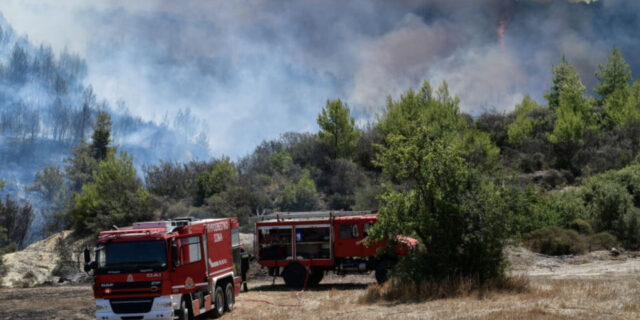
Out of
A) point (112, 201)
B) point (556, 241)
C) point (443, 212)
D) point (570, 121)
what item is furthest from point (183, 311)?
point (570, 121)

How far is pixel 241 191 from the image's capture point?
6056 cm

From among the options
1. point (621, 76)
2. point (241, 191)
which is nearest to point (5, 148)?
point (241, 191)

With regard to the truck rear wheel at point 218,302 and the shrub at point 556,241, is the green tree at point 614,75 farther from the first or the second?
the truck rear wheel at point 218,302

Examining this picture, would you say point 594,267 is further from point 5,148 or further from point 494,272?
point 5,148

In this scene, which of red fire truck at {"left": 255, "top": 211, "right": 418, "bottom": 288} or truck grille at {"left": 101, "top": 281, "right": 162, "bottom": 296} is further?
red fire truck at {"left": 255, "top": 211, "right": 418, "bottom": 288}

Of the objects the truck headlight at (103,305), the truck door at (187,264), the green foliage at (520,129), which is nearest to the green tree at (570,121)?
the green foliage at (520,129)

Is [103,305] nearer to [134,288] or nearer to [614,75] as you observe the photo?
[134,288]

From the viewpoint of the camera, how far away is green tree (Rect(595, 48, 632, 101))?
80125 mm

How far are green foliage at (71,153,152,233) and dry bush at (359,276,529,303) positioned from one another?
3846cm

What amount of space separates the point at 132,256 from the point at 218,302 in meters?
4.14

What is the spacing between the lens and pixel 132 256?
1903cm

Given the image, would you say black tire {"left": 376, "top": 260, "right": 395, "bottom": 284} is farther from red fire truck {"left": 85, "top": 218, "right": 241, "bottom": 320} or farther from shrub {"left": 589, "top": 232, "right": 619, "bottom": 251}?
shrub {"left": 589, "top": 232, "right": 619, "bottom": 251}

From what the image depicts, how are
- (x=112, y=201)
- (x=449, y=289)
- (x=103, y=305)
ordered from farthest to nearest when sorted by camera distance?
(x=112, y=201), (x=449, y=289), (x=103, y=305)

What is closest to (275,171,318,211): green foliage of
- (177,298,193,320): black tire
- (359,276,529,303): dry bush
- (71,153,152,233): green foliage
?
(71,153,152,233): green foliage
